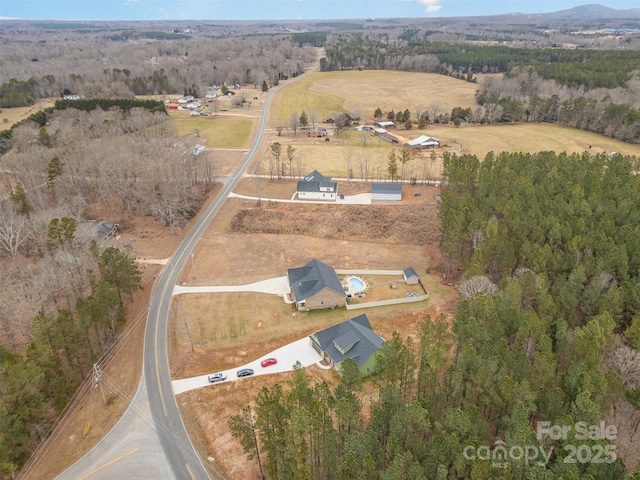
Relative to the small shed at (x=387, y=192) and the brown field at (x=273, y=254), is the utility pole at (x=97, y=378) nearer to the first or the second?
the brown field at (x=273, y=254)

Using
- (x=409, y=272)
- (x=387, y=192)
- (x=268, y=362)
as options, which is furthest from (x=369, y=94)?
(x=268, y=362)

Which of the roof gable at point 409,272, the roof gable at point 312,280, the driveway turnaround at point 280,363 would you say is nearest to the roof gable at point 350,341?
the driveway turnaround at point 280,363

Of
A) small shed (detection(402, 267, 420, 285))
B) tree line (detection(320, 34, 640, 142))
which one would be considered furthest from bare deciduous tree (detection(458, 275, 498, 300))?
tree line (detection(320, 34, 640, 142))

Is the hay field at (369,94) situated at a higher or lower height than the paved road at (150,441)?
higher

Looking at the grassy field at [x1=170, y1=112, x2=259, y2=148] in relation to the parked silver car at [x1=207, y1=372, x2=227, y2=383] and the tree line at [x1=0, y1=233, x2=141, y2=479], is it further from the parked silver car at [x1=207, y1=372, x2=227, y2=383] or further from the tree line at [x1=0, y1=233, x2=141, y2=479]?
the parked silver car at [x1=207, y1=372, x2=227, y2=383]

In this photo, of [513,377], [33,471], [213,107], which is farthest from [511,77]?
[33,471]
